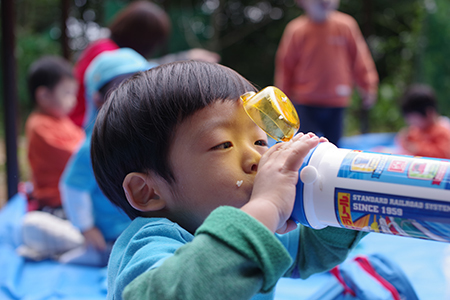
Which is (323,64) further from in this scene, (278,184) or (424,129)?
(278,184)

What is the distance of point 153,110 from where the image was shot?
2.45 ft

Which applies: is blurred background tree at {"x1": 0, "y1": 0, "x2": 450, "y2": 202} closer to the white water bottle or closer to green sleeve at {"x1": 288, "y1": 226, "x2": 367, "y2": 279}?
green sleeve at {"x1": 288, "y1": 226, "x2": 367, "y2": 279}

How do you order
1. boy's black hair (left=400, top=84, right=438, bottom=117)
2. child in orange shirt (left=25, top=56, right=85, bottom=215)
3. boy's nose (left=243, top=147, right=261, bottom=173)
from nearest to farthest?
boy's nose (left=243, top=147, right=261, bottom=173), child in orange shirt (left=25, top=56, right=85, bottom=215), boy's black hair (left=400, top=84, right=438, bottom=117)

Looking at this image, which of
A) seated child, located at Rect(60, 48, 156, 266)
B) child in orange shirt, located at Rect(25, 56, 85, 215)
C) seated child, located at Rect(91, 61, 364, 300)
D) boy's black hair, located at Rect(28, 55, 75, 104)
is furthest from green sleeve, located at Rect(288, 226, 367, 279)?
boy's black hair, located at Rect(28, 55, 75, 104)

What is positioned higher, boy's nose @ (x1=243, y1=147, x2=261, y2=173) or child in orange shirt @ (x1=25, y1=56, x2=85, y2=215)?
boy's nose @ (x1=243, y1=147, x2=261, y2=173)

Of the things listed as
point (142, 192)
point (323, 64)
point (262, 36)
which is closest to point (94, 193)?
point (142, 192)

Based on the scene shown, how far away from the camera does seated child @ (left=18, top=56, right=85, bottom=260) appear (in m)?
1.98

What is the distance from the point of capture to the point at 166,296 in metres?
0.55

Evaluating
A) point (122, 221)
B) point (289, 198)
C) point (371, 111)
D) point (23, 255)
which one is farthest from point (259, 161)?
point (371, 111)

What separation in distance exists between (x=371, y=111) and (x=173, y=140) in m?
6.91

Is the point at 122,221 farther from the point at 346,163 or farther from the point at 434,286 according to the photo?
the point at 346,163

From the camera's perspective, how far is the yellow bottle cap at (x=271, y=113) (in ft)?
2.35

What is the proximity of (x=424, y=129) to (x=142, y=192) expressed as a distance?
3.15m

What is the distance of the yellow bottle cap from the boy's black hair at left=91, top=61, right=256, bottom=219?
0.18ft
